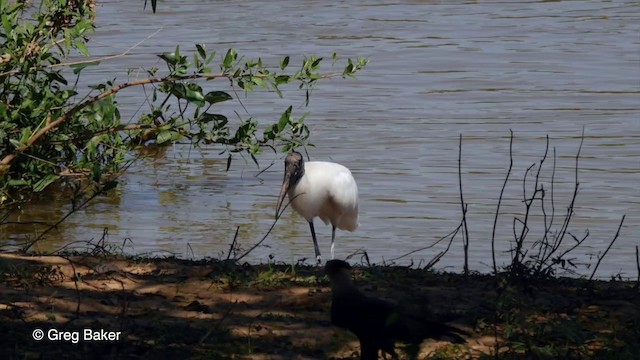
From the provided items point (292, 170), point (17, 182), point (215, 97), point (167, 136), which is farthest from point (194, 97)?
point (292, 170)

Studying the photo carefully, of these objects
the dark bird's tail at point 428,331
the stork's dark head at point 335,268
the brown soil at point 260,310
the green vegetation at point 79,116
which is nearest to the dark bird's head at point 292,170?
the green vegetation at point 79,116

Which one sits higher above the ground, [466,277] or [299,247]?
[466,277]

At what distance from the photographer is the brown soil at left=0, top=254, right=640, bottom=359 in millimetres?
5223

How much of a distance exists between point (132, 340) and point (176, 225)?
18.9 feet

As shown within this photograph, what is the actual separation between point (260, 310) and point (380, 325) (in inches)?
42.7

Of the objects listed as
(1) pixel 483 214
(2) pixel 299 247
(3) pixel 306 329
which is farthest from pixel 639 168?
(3) pixel 306 329

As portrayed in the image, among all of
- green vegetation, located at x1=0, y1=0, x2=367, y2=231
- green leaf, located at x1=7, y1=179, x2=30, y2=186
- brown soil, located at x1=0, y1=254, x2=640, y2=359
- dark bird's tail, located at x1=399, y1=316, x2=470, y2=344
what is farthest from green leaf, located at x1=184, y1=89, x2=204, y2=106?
dark bird's tail, located at x1=399, y1=316, x2=470, y2=344

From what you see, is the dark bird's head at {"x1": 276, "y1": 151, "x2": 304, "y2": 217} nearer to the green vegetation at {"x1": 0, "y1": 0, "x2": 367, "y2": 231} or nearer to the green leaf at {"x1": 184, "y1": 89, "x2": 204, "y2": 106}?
the green vegetation at {"x1": 0, "y1": 0, "x2": 367, "y2": 231}

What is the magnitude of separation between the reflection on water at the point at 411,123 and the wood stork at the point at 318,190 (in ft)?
1.16

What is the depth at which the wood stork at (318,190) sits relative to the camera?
31.8 feet

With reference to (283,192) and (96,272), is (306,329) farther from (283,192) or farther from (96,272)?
(283,192)

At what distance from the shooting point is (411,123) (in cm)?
1480

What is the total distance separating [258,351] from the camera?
521 centimetres

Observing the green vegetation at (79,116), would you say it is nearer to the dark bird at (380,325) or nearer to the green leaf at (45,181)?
the green leaf at (45,181)
